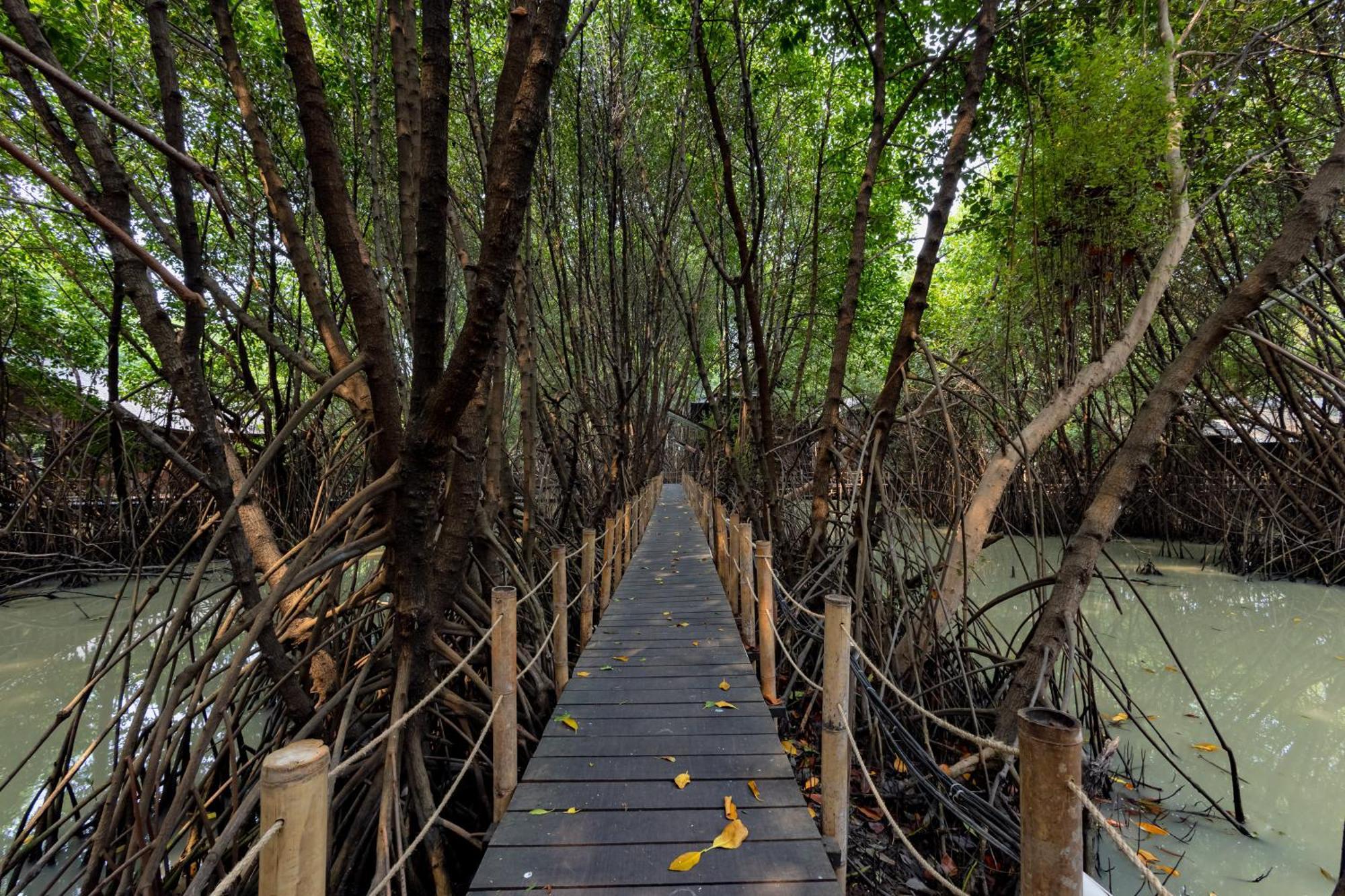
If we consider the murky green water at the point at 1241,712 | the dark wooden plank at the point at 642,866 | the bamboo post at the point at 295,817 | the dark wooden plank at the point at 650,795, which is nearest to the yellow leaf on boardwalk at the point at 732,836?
the dark wooden plank at the point at 642,866

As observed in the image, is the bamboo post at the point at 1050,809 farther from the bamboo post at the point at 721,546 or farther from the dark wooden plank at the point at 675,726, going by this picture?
the bamboo post at the point at 721,546

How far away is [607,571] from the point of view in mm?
4711

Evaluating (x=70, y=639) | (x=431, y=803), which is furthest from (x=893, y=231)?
(x=70, y=639)

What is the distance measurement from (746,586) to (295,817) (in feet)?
10.1

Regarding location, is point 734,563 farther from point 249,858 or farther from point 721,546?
point 249,858

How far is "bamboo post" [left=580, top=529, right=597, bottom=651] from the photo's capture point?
4.07m

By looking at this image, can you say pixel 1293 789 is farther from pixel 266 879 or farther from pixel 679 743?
pixel 266 879

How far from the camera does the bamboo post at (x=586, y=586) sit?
13.4 feet

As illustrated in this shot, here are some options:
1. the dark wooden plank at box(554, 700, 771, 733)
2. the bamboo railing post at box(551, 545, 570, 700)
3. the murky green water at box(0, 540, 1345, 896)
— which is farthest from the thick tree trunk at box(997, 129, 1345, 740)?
the bamboo railing post at box(551, 545, 570, 700)

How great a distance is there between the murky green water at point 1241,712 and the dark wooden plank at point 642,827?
209 centimetres

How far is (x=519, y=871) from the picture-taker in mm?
1863

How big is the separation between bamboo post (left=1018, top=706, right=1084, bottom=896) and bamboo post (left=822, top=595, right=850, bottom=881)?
2.92 feet

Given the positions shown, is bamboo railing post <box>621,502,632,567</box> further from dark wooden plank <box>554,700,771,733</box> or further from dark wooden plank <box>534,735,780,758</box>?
dark wooden plank <box>534,735,780,758</box>

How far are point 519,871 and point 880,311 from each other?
11765mm
